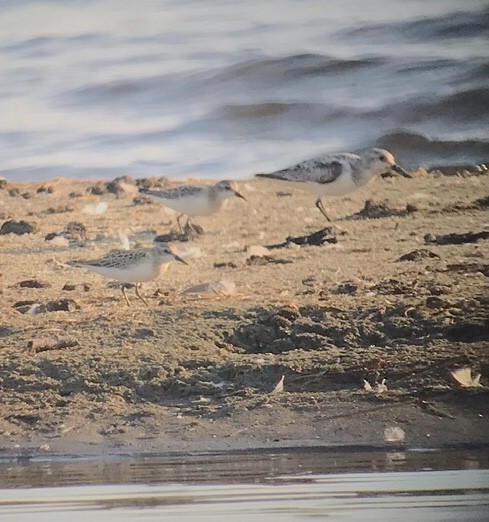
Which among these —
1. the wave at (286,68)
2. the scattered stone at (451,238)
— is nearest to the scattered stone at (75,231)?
the wave at (286,68)

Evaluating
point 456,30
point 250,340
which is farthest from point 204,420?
point 456,30

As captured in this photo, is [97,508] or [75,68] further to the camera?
[75,68]

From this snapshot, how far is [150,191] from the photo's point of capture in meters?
5.57

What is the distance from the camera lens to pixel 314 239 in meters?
5.65

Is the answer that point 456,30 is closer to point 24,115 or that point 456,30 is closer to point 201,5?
point 201,5

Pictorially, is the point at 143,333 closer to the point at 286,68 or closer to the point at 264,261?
the point at 264,261

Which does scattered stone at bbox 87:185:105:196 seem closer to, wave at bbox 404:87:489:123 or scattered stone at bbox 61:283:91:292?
scattered stone at bbox 61:283:91:292

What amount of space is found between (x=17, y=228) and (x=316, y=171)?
4.27 ft

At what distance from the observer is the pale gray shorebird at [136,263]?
5340 mm

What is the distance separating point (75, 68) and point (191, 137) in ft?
1.90

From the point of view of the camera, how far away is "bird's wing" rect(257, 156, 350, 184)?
18.3 feet

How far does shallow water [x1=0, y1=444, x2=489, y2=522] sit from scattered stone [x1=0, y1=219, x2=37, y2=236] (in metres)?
1.19

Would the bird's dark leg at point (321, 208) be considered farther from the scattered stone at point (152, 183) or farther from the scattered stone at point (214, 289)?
the scattered stone at point (152, 183)

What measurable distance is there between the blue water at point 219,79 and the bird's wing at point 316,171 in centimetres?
6
